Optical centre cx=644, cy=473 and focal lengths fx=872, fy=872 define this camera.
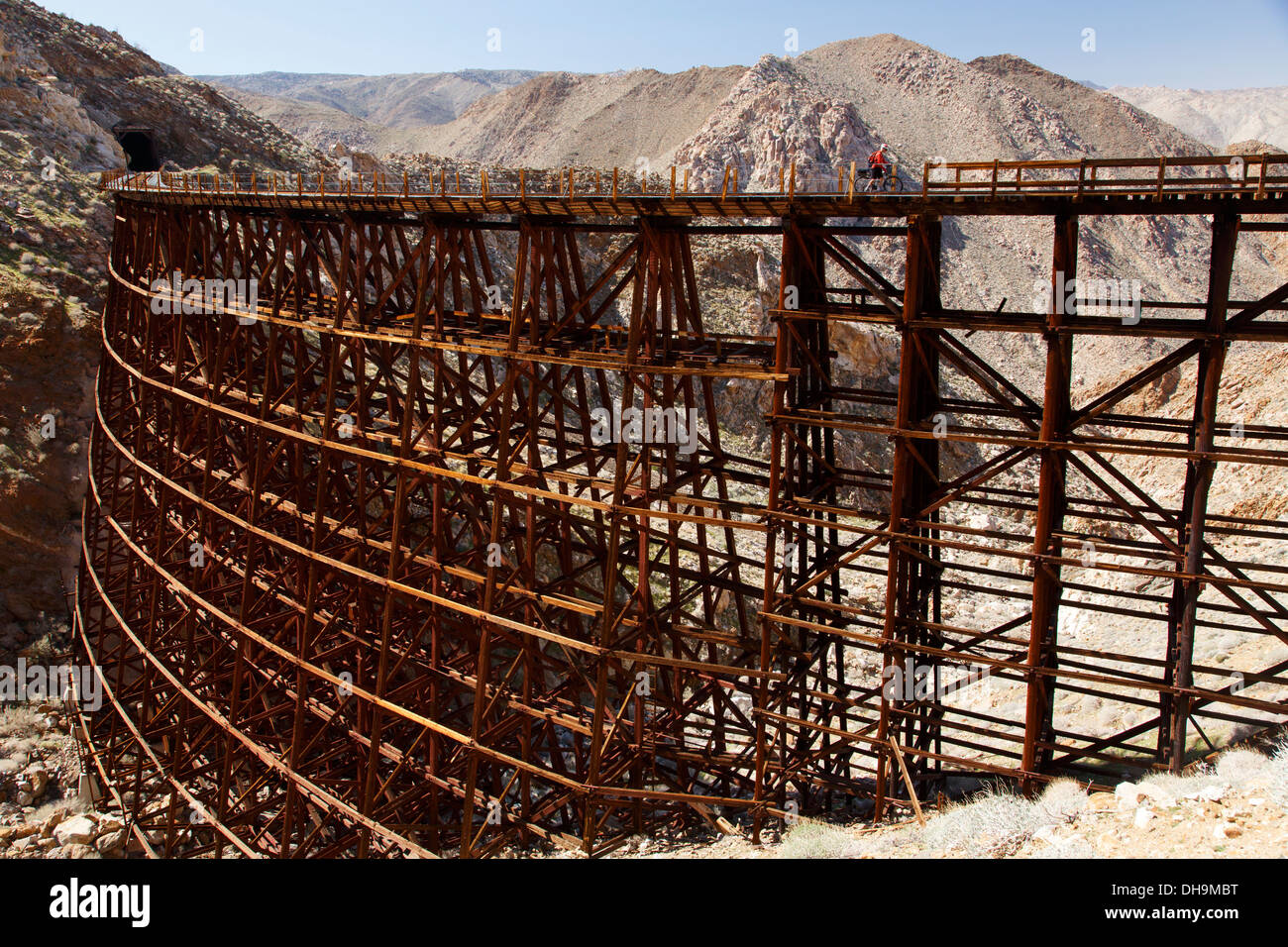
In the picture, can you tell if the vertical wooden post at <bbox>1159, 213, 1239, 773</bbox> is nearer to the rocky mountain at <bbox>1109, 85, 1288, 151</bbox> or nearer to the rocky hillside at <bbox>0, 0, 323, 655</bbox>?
the rocky hillside at <bbox>0, 0, 323, 655</bbox>

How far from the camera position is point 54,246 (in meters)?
22.4

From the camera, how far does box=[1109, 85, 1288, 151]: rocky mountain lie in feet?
373

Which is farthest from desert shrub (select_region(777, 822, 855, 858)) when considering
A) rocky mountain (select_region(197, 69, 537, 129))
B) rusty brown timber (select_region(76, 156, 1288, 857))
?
rocky mountain (select_region(197, 69, 537, 129))

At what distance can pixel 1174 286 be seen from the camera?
46.7 meters

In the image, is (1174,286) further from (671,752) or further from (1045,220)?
(671,752)

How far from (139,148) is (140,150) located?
0.27 ft

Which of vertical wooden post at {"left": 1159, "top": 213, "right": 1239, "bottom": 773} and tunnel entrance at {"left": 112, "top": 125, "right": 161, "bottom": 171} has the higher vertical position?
tunnel entrance at {"left": 112, "top": 125, "right": 161, "bottom": 171}

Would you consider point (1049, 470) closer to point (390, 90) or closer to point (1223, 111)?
point (1223, 111)

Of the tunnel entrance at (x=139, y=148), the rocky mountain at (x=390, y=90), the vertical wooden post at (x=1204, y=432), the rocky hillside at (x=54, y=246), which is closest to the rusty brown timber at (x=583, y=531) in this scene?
the vertical wooden post at (x=1204, y=432)

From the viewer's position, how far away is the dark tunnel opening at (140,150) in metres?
32.2

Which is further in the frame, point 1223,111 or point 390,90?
point 390,90

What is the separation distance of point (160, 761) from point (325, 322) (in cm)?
863

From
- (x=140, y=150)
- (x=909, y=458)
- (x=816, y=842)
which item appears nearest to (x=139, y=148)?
(x=140, y=150)

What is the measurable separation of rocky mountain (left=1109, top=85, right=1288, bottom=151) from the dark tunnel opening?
120 m
